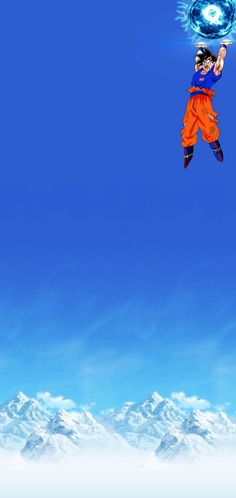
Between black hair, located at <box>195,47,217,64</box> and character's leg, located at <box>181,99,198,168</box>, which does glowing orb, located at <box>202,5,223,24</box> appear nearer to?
black hair, located at <box>195,47,217,64</box>

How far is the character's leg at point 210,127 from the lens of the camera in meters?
26.6

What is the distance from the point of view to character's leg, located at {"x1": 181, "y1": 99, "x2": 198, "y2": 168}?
26781 mm

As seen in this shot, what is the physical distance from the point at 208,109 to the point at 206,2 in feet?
11.8

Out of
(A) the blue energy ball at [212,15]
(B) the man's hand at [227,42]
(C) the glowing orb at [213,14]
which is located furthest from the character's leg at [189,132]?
(C) the glowing orb at [213,14]

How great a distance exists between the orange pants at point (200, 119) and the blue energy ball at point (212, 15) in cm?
256

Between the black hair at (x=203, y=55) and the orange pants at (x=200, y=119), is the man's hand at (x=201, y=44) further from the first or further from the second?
the orange pants at (x=200, y=119)

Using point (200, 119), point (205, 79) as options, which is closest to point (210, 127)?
Result: point (200, 119)

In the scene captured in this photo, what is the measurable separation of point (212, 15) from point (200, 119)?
11.9ft

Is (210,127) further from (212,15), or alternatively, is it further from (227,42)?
(212,15)

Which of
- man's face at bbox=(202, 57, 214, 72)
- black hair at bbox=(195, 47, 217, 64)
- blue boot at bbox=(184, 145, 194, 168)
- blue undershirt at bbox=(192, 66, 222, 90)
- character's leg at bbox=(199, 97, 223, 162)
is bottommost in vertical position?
blue boot at bbox=(184, 145, 194, 168)

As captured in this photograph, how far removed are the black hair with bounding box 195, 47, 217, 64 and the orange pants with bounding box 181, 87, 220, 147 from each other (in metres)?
0.98

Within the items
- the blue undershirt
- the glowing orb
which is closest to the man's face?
the blue undershirt

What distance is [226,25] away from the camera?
2458 centimetres

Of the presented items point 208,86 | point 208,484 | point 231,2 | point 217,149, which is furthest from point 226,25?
point 208,484
